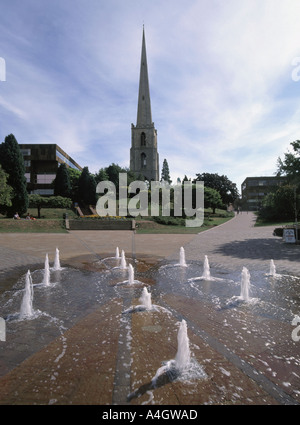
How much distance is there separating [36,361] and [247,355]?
2.67m

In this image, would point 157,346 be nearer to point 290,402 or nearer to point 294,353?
point 290,402

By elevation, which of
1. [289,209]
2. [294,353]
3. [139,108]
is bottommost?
Result: [294,353]

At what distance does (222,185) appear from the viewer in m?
76.9

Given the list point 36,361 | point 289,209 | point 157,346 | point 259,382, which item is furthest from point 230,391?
point 289,209

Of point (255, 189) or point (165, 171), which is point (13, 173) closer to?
point (165, 171)

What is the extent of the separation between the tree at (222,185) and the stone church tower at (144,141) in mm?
16729

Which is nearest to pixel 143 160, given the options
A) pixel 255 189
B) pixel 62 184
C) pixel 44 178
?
pixel 44 178

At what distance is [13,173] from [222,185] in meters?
61.5

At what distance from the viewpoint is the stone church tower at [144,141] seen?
77.3m

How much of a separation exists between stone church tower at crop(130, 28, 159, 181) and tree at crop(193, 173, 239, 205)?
16729 mm

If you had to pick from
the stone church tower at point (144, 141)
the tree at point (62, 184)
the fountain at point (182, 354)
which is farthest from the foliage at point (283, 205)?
the stone church tower at point (144, 141)

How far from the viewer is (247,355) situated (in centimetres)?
312

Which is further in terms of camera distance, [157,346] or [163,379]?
[157,346]

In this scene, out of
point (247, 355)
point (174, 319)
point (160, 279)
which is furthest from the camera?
point (160, 279)
